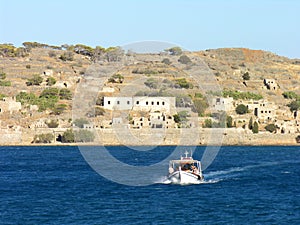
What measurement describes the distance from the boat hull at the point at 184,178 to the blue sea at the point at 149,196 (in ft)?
1.99

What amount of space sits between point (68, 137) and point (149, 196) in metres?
45.9

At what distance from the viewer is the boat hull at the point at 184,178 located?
44500mm

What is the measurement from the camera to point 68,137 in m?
84.5

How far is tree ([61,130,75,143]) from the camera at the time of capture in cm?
8425

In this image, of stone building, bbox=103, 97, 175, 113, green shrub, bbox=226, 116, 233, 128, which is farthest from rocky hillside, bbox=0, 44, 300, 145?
green shrub, bbox=226, 116, 233, 128

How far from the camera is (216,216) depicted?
3353 cm

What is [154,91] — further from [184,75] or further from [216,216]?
[216,216]

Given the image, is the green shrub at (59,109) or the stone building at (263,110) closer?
the stone building at (263,110)

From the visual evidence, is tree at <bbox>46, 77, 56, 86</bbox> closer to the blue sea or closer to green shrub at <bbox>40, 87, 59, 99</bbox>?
green shrub at <bbox>40, 87, 59, 99</bbox>

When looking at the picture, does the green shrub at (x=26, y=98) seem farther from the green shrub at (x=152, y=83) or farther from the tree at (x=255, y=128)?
the tree at (x=255, y=128)

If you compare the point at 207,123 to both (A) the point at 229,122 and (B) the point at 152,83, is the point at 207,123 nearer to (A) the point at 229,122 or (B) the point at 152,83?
(A) the point at 229,122

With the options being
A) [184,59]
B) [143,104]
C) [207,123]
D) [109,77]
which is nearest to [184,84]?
[109,77]

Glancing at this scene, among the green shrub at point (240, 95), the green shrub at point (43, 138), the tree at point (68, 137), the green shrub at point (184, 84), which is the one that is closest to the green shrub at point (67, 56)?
the green shrub at point (184, 84)

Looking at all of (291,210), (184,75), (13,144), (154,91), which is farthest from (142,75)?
(291,210)
